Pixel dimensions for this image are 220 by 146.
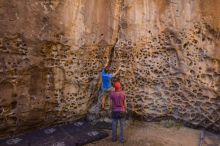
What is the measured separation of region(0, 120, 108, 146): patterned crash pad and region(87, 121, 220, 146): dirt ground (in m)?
0.18

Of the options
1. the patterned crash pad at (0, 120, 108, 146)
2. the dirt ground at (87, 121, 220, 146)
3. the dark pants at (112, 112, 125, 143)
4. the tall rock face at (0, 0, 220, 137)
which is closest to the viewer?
the patterned crash pad at (0, 120, 108, 146)

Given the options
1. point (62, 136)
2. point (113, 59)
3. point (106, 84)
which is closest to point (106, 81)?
point (106, 84)

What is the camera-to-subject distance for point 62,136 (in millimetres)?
4598

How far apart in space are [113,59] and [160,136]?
1.71m

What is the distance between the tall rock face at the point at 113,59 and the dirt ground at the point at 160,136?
219 millimetres

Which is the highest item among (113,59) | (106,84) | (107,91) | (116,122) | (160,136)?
(113,59)

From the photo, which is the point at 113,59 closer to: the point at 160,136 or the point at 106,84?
the point at 106,84

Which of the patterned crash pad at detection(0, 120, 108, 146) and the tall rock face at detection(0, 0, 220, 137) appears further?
the tall rock face at detection(0, 0, 220, 137)

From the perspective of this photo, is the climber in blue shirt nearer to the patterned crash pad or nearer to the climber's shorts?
the climber's shorts

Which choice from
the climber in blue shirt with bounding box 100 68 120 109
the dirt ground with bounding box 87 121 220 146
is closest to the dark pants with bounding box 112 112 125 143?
the dirt ground with bounding box 87 121 220 146

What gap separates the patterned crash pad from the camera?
4312mm

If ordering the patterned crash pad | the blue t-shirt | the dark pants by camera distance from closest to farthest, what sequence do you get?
1. the patterned crash pad
2. the dark pants
3. the blue t-shirt

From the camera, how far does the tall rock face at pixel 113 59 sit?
442 centimetres

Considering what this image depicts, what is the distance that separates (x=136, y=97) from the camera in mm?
5527
